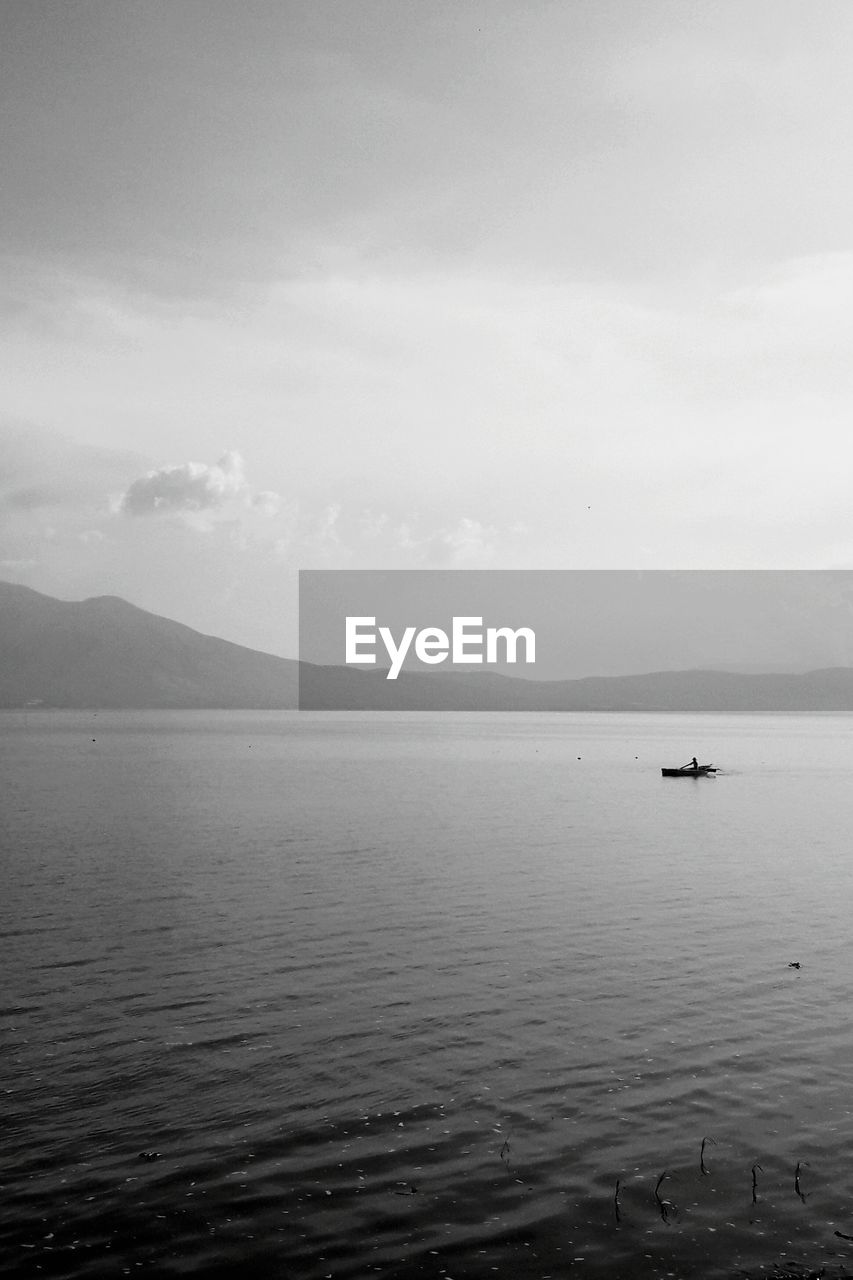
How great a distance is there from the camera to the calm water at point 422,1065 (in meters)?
18.8

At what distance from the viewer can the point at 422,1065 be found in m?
27.7

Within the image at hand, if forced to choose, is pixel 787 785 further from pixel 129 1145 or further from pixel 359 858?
pixel 129 1145

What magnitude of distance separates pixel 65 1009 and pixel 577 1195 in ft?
64.7

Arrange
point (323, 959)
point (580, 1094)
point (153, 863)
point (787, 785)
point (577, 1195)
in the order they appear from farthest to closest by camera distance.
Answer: point (787, 785) < point (153, 863) < point (323, 959) < point (580, 1094) < point (577, 1195)

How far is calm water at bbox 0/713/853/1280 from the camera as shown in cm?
1880

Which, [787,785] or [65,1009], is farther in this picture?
→ [787,785]

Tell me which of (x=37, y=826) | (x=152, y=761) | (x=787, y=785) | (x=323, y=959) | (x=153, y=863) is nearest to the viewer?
(x=323, y=959)

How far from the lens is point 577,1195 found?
20.3m

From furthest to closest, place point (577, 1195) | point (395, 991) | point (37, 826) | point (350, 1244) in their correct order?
1. point (37, 826)
2. point (395, 991)
3. point (577, 1195)
4. point (350, 1244)

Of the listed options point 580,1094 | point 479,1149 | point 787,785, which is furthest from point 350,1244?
point 787,785

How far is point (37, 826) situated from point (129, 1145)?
61945 mm

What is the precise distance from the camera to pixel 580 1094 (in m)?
25.5

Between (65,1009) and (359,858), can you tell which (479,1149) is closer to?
(65,1009)

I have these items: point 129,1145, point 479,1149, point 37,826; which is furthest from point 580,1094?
point 37,826
